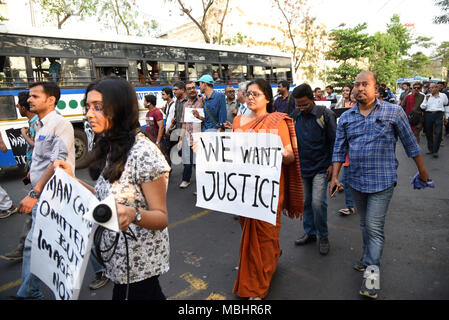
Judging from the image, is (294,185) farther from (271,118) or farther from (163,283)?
(163,283)

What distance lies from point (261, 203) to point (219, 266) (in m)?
1.20

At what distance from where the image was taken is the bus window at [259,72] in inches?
548

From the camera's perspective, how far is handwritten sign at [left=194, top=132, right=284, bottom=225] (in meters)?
2.46

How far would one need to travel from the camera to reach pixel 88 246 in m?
1.40

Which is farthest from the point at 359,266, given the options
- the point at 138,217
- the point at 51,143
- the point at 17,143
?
the point at 17,143

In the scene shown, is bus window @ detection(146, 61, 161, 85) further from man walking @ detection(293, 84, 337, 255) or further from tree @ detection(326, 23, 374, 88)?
tree @ detection(326, 23, 374, 88)

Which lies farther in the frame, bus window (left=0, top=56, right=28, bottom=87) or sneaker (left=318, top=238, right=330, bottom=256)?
bus window (left=0, top=56, right=28, bottom=87)

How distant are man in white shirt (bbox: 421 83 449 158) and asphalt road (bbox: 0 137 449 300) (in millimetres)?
3857

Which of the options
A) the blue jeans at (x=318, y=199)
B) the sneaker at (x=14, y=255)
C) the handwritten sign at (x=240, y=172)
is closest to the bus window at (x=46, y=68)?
the sneaker at (x=14, y=255)

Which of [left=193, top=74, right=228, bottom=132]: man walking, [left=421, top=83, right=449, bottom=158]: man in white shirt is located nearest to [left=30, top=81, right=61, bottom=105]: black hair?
[left=193, top=74, right=228, bottom=132]: man walking

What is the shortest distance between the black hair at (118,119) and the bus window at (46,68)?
305 inches

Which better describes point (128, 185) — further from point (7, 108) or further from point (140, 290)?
point (7, 108)
